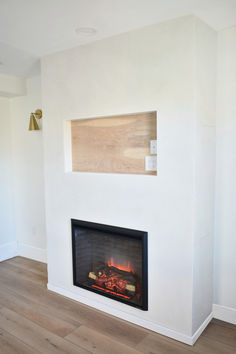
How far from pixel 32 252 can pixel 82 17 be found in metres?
3.12

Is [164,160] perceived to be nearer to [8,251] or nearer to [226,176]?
[226,176]

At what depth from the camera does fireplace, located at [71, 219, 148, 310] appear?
2.59 meters

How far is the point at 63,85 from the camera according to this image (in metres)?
2.93

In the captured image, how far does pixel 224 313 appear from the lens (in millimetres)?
2658

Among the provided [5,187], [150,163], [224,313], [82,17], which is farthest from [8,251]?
[82,17]

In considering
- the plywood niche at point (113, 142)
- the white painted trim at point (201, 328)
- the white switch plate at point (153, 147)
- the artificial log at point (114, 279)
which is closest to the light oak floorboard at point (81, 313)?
the artificial log at point (114, 279)

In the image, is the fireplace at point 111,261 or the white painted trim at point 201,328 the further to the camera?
the fireplace at point 111,261

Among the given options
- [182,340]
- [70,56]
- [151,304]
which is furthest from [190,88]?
[182,340]

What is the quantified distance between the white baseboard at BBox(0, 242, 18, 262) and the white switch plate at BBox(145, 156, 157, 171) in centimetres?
267

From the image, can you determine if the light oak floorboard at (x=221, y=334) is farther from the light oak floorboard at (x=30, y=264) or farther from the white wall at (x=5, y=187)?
the white wall at (x=5, y=187)

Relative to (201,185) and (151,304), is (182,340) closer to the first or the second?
(151,304)

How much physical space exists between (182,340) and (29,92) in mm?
3289

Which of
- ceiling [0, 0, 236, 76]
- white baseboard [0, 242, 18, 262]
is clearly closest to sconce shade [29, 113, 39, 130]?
ceiling [0, 0, 236, 76]

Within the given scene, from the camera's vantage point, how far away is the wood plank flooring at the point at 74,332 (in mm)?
2293
